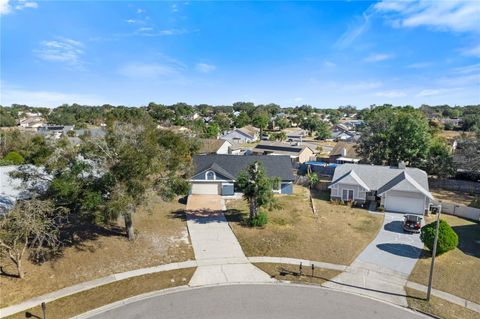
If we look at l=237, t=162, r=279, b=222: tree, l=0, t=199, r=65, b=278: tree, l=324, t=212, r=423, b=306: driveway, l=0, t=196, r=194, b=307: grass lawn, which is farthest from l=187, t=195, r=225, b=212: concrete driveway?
l=324, t=212, r=423, b=306: driveway

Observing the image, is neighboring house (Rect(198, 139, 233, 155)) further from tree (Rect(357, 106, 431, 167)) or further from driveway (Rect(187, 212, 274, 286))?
driveway (Rect(187, 212, 274, 286))

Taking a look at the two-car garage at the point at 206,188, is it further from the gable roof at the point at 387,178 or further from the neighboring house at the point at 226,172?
the gable roof at the point at 387,178

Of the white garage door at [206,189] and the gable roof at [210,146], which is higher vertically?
the gable roof at [210,146]

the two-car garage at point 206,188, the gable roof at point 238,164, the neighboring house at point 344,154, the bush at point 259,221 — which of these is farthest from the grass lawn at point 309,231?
the neighboring house at point 344,154

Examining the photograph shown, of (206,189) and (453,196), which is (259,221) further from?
(453,196)

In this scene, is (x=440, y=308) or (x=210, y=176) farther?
(x=210, y=176)

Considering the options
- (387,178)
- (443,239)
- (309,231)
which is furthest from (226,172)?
(443,239)

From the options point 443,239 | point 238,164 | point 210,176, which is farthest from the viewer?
point 238,164
